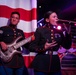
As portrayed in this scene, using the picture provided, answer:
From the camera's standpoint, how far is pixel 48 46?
1.95 metres

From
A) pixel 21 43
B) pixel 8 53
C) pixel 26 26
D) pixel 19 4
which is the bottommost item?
pixel 8 53

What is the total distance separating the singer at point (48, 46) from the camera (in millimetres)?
1982

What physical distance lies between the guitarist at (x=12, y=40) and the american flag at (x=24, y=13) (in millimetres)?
170

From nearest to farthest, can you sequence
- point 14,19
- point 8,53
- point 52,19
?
point 52,19 < point 8,53 < point 14,19

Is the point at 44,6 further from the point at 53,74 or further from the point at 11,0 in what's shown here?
the point at 53,74

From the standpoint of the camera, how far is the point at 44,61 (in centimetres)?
200

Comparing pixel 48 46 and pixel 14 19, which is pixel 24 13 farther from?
pixel 48 46

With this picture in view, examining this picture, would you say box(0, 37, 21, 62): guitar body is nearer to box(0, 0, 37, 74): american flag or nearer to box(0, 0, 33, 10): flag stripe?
box(0, 0, 37, 74): american flag

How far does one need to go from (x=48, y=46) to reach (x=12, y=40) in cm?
62

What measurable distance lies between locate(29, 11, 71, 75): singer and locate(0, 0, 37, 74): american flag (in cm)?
56

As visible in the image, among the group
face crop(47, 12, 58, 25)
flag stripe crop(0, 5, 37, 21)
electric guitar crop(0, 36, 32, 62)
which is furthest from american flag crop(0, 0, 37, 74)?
face crop(47, 12, 58, 25)

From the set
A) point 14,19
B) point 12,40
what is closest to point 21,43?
point 12,40

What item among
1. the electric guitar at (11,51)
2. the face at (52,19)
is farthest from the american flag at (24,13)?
the face at (52,19)

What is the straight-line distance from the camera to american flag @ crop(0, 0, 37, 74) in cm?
267
